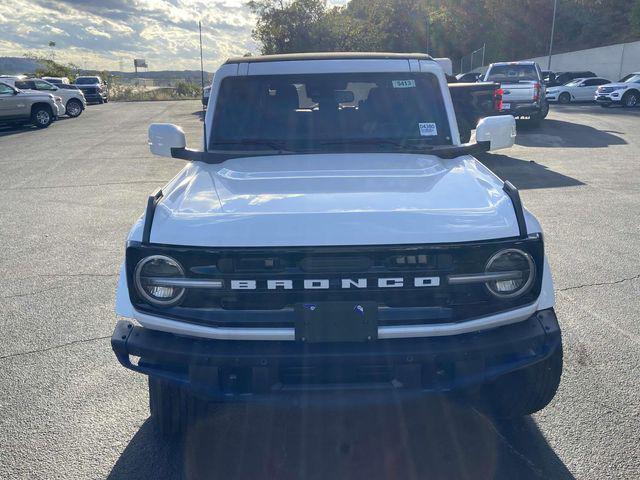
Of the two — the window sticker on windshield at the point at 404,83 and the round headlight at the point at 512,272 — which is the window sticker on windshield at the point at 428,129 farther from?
the round headlight at the point at 512,272

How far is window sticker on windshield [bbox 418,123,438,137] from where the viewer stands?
408 centimetres

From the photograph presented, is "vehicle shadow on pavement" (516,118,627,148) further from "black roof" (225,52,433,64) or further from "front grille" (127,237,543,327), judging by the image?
"front grille" (127,237,543,327)

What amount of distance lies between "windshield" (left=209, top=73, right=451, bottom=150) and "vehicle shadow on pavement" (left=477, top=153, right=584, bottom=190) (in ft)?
19.8

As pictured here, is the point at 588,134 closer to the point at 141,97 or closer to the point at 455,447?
the point at 455,447

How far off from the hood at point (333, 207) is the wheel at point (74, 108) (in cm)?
2615

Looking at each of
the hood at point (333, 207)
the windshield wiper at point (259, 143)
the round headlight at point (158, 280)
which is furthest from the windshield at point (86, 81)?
the round headlight at point (158, 280)

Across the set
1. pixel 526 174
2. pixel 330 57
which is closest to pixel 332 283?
pixel 330 57

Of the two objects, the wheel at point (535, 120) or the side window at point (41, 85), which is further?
Result: the side window at point (41, 85)

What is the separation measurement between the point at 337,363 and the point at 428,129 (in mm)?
2063

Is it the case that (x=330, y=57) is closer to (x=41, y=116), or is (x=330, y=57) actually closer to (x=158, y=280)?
(x=158, y=280)

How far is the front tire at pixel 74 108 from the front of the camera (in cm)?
2714

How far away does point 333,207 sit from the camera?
9.23ft

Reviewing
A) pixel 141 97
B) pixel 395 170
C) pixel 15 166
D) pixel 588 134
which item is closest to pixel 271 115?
pixel 395 170

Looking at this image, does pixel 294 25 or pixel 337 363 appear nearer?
pixel 337 363
